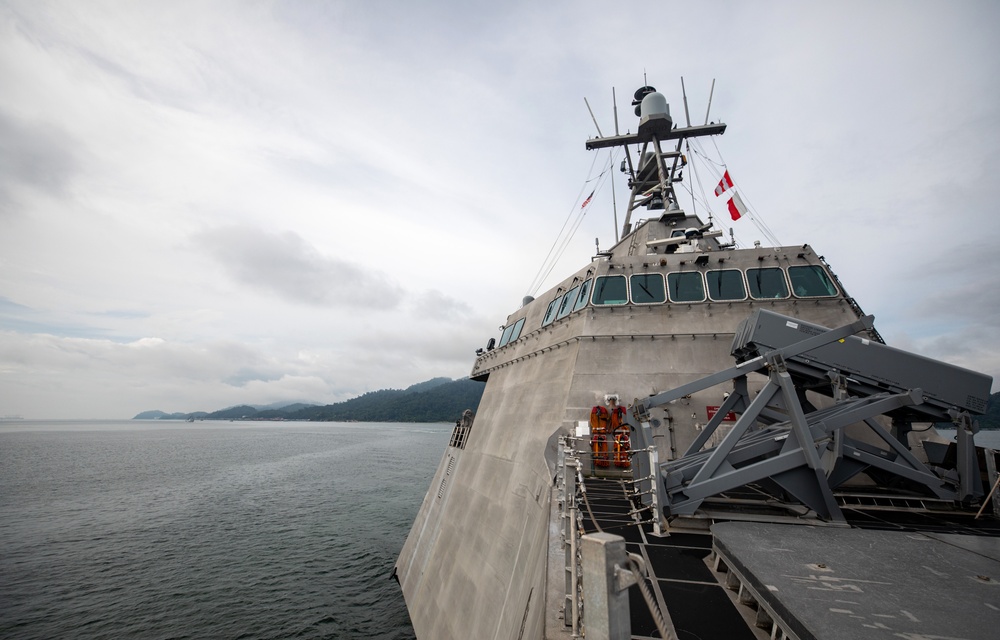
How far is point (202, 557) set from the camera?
2103cm

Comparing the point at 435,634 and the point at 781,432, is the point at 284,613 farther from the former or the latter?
the point at 781,432

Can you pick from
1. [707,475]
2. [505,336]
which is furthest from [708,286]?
[505,336]

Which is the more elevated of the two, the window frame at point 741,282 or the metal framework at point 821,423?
the window frame at point 741,282

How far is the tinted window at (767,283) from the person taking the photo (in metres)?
11.3

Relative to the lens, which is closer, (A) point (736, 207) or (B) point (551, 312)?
(B) point (551, 312)

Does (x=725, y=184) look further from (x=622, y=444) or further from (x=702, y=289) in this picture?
(x=622, y=444)

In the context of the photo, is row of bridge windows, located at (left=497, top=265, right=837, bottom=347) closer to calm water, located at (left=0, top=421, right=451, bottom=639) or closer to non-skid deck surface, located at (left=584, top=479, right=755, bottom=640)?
non-skid deck surface, located at (left=584, top=479, right=755, bottom=640)

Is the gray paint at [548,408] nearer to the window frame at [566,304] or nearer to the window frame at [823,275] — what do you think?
the window frame at [823,275]

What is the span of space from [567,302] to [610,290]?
A: 5.21 ft

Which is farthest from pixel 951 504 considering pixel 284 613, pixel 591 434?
pixel 284 613

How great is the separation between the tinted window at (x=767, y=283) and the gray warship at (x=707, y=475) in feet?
0.20

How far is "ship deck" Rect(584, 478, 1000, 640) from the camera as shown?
2.85 metres

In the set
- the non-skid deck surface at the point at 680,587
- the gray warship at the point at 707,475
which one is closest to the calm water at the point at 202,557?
the gray warship at the point at 707,475

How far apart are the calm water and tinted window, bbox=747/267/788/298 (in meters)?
16.1
